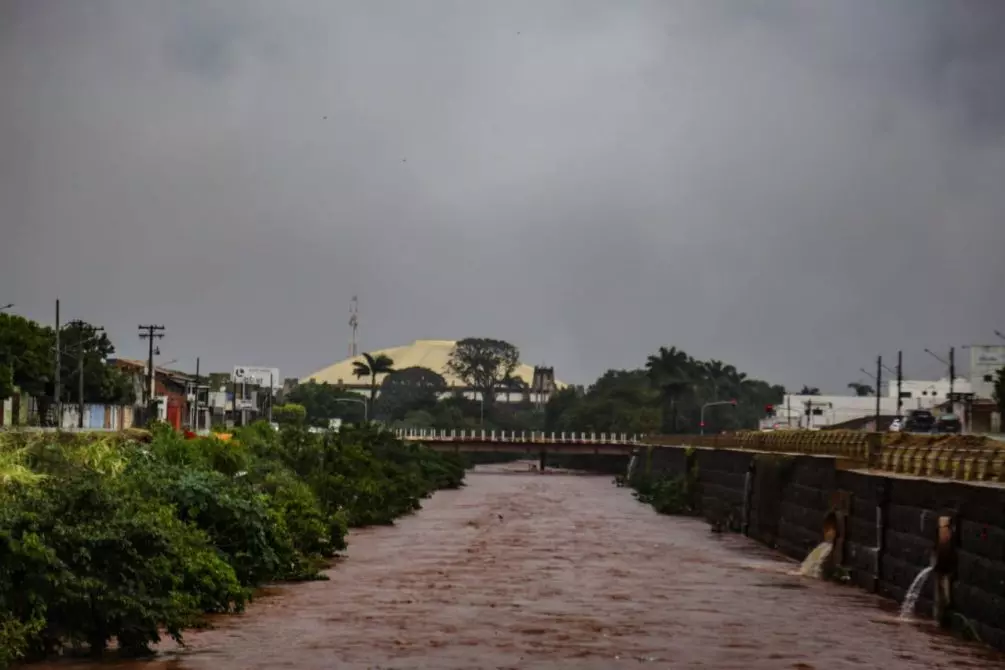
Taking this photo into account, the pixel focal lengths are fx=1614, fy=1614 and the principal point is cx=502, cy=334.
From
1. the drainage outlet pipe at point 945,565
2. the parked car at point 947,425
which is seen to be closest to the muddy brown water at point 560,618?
the drainage outlet pipe at point 945,565

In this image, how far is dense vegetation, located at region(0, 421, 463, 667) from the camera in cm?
2345

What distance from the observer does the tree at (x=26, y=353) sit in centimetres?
10399

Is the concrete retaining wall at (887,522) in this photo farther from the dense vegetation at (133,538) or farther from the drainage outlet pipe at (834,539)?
the dense vegetation at (133,538)

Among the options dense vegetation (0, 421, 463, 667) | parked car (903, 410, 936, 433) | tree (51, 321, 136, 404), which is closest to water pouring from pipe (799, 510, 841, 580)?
dense vegetation (0, 421, 463, 667)

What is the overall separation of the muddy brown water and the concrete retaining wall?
2.65 feet

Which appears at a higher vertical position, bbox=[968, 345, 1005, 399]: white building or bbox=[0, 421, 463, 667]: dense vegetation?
bbox=[968, 345, 1005, 399]: white building

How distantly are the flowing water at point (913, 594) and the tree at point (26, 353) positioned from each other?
249 feet

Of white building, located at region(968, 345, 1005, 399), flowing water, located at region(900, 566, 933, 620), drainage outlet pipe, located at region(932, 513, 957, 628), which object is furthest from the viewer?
white building, located at region(968, 345, 1005, 399)

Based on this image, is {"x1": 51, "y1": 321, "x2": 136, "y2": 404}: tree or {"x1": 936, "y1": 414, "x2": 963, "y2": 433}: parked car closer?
{"x1": 936, "y1": 414, "x2": 963, "y2": 433}: parked car

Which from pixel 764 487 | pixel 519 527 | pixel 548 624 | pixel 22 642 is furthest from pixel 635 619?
pixel 519 527

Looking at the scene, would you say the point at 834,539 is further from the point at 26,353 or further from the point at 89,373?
the point at 89,373

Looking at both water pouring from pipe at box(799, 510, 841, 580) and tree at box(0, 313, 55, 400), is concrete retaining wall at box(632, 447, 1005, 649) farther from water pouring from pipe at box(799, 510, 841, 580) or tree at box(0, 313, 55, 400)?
tree at box(0, 313, 55, 400)

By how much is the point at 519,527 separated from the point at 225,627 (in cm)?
3880

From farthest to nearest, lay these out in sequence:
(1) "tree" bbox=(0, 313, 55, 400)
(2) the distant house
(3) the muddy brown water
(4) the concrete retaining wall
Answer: (2) the distant house < (1) "tree" bbox=(0, 313, 55, 400) < (4) the concrete retaining wall < (3) the muddy brown water
